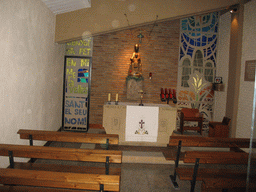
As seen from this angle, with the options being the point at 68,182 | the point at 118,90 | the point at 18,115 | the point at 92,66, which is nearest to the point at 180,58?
the point at 118,90

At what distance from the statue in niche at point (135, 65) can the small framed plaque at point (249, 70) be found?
2.82 metres

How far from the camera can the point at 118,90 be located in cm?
746

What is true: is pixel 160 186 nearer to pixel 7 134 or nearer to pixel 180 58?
pixel 7 134

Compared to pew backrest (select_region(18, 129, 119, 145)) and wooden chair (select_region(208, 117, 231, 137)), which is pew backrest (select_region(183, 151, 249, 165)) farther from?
wooden chair (select_region(208, 117, 231, 137))

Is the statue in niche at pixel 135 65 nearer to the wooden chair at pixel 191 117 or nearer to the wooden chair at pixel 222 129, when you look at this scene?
the wooden chair at pixel 191 117

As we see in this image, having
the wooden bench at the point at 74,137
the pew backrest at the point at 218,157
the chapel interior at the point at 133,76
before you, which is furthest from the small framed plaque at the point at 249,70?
the wooden bench at the point at 74,137

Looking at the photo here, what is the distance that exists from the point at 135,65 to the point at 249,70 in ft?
10.3

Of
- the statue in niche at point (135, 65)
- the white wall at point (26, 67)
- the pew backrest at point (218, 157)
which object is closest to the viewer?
the pew backrest at point (218, 157)

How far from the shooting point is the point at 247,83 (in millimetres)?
5605

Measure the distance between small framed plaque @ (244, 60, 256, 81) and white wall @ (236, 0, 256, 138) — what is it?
99mm

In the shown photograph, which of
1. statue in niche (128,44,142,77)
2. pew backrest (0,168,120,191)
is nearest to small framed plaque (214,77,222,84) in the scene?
statue in niche (128,44,142,77)

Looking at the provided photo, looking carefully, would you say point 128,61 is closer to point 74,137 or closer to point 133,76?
point 133,76

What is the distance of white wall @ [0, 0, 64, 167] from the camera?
2975mm

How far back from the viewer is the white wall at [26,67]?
2.97m
